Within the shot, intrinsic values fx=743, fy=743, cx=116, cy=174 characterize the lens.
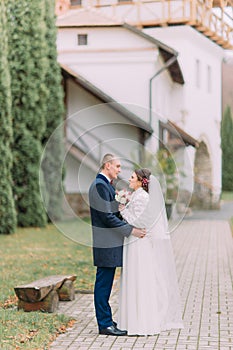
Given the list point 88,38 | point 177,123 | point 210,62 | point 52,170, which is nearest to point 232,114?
point 210,62

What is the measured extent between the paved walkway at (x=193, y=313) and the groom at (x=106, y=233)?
246mm

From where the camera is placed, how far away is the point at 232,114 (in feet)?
150

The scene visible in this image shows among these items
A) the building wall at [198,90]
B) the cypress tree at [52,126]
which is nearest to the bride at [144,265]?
the cypress tree at [52,126]

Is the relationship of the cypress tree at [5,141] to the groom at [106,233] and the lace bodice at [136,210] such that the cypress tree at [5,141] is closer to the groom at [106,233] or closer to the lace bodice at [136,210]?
the groom at [106,233]

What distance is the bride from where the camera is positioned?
22.6 feet

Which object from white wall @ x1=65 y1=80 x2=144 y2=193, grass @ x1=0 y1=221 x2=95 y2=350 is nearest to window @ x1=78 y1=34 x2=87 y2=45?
white wall @ x1=65 y1=80 x2=144 y2=193

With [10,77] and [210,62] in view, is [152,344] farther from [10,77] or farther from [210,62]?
[210,62]

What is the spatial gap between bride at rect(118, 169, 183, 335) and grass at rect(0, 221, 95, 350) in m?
0.75

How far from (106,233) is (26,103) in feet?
38.4

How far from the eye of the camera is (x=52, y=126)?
19531 mm

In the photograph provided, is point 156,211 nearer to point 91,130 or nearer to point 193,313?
point 193,313

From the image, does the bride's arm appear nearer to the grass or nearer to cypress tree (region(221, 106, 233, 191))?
the grass

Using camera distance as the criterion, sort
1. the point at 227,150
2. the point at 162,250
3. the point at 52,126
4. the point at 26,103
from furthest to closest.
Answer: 1. the point at 227,150
2. the point at 52,126
3. the point at 26,103
4. the point at 162,250

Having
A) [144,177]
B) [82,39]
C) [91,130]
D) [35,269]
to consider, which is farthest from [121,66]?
[144,177]
